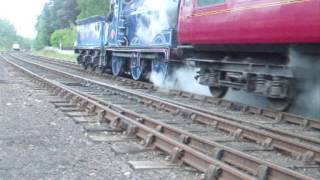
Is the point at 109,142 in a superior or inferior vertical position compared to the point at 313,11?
inferior

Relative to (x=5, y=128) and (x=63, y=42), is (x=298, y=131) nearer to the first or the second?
(x=5, y=128)

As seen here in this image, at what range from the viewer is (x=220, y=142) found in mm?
8180

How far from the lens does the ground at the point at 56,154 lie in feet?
20.4

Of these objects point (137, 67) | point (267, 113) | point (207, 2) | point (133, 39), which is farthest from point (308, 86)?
point (133, 39)

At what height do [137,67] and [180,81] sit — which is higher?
[137,67]

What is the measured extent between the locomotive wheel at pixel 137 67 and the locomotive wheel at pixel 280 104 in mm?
7967

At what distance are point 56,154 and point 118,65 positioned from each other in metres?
15.0

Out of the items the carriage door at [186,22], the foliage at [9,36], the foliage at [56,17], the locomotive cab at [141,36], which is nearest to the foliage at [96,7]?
the foliage at [56,17]

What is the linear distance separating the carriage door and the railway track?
187cm

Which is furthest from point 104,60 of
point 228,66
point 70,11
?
point 70,11

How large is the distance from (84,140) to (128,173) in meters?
2.08

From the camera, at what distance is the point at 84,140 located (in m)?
8.21

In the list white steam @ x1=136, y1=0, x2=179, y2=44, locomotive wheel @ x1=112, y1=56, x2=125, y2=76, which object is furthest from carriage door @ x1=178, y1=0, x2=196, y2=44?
locomotive wheel @ x1=112, y1=56, x2=125, y2=76

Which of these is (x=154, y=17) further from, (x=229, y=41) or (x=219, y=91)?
(x=229, y=41)
